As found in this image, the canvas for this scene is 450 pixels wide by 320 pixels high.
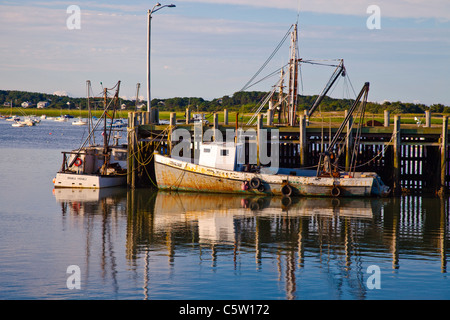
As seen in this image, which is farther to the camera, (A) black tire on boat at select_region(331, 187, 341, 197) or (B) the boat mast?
(B) the boat mast

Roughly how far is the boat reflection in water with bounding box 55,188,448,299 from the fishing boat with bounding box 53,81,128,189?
117cm

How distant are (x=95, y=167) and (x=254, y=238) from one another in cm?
1668

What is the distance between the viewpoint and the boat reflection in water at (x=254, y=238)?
16953 mm

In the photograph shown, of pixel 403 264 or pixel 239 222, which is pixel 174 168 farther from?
pixel 403 264

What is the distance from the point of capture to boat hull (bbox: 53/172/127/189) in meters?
34.3

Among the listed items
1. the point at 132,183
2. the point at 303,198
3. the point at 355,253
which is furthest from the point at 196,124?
the point at 355,253

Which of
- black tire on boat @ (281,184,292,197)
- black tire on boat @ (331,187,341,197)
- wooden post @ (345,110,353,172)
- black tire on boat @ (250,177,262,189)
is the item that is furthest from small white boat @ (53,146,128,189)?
wooden post @ (345,110,353,172)

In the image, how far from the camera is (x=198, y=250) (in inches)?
805

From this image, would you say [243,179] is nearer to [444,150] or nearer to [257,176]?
[257,176]

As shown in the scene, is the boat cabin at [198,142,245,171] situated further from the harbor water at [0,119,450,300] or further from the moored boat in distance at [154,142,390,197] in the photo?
the harbor water at [0,119,450,300]

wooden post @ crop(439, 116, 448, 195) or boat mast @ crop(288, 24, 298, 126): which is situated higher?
boat mast @ crop(288, 24, 298, 126)

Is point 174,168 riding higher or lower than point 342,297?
higher

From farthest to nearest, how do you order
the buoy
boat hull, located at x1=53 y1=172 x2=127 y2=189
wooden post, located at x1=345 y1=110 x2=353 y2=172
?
the buoy
boat hull, located at x1=53 y1=172 x2=127 y2=189
wooden post, located at x1=345 y1=110 x2=353 y2=172
